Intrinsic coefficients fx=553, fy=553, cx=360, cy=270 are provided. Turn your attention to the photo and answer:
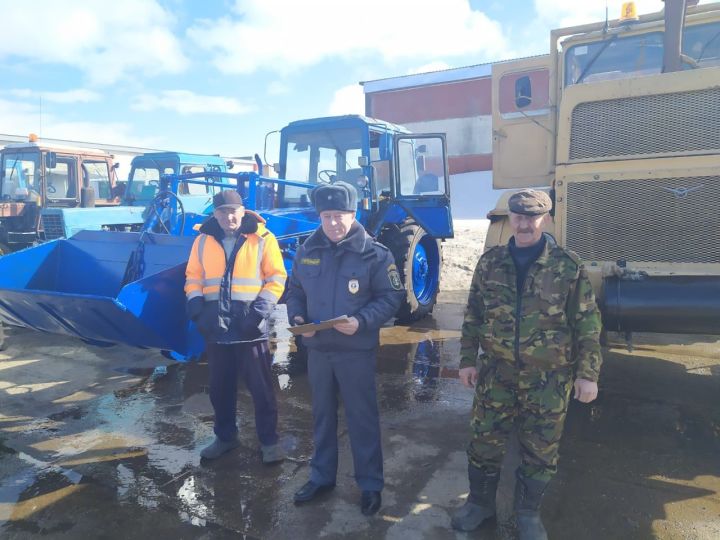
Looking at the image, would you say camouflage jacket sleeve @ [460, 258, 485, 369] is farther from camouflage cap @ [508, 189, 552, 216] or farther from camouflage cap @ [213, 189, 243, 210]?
camouflage cap @ [213, 189, 243, 210]

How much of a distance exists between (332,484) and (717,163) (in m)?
2.87

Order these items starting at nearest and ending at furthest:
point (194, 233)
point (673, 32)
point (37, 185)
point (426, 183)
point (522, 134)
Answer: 1. point (673, 32)
2. point (522, 134)
3. point (194, 233)
4. point (426, 183)
5. point (37, 185)

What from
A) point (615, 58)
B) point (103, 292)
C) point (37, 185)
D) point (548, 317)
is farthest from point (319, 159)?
point (37, 185)

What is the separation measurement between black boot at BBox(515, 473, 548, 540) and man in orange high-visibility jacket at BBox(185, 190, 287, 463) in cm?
149

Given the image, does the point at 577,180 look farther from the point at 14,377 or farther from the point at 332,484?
the point at 14,377

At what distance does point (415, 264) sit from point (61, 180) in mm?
5806

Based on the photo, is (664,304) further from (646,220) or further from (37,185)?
(37,185)

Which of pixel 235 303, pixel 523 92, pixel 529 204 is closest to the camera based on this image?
pixel 529 204

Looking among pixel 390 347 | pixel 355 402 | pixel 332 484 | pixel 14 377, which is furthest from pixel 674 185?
pixel 14 377

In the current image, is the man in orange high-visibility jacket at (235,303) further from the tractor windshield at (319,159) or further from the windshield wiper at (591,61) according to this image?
the windshield wiper at (591,61)

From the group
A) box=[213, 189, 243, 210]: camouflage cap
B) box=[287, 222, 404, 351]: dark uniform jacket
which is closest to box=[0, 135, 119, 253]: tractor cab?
box=[213, 189, 243, 210]: camouflage cap

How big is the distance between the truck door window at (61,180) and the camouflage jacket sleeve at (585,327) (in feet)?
27.6

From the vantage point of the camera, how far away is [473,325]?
276 centimetres

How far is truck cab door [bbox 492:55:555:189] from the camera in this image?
187 inches
